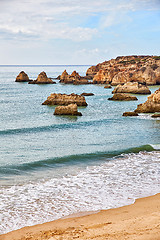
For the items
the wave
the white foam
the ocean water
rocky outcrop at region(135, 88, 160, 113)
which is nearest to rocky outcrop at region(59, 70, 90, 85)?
rocky outcrop at region(135, 88, 160, 113)

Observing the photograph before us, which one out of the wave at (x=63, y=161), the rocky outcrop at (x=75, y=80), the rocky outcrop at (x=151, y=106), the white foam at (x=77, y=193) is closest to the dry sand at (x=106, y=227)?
the white foam at (x=77, y=193)

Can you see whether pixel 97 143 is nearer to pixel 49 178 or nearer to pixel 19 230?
pixel 49 178

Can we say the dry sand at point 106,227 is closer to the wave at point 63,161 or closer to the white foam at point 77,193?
the white foam at point 77,193

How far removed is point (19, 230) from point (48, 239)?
140 cm

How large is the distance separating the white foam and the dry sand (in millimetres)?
619

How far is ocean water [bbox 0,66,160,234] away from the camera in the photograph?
11.5m

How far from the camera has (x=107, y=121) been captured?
35.4 m

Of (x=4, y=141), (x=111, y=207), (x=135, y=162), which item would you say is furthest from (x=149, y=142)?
(x=111, y=207)

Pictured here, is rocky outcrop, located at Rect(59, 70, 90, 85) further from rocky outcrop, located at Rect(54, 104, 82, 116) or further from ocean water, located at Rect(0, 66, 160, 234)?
ocean water, located at Rect(0, 66, 160, 234)

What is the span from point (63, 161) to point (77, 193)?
5.63m

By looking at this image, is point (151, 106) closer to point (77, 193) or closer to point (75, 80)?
point (77, 193)

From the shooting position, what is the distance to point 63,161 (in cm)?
1844

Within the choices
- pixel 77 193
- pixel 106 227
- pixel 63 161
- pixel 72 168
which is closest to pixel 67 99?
pixel 63 161

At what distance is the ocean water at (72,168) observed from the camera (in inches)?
455
